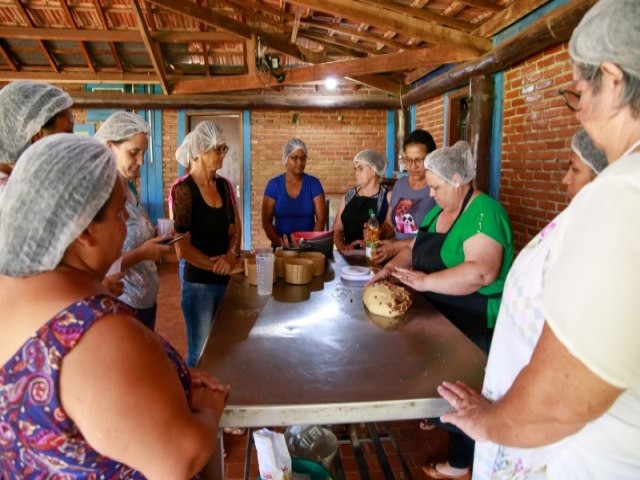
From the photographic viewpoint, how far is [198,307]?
2.94 m

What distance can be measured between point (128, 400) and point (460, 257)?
1.76m

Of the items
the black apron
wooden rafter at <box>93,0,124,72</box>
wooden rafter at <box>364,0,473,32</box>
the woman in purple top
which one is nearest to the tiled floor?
the black apron

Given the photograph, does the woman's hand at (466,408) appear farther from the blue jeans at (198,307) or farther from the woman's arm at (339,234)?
the woman's arm at (339,234)

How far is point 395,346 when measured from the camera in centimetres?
165

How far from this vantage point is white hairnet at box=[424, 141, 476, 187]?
7.52ft

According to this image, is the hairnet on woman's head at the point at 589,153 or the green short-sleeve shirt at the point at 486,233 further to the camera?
the green short-sleeve shirt at the point at 486,233

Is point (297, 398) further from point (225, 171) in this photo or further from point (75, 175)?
point (225, 171)

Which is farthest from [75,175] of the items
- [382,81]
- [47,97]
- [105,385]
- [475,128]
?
[382,81]

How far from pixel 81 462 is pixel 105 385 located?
20cm

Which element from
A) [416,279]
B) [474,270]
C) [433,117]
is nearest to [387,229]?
[416,279]

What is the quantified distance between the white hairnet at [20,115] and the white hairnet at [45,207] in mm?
923

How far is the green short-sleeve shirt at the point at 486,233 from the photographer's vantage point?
2.09m

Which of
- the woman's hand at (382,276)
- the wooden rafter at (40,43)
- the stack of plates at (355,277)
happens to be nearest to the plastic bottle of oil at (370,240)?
the stack of plates at (355,277)

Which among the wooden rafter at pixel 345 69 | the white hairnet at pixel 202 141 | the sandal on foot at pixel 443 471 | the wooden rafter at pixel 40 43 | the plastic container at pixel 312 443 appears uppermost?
the wooden rafter at pixel 40 43
